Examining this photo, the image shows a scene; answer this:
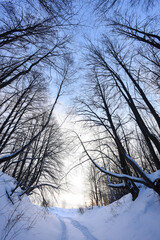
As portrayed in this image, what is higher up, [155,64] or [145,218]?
[155,64]

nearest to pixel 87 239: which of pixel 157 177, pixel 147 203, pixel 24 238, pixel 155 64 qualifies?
pixel 24 238

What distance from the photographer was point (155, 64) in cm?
584

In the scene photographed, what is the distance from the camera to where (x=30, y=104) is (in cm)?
437

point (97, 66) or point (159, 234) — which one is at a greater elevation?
point (97, 66)

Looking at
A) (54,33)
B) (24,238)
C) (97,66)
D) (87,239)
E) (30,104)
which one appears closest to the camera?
(54,33)

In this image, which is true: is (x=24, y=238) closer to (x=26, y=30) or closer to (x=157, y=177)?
(x=157, y=177)

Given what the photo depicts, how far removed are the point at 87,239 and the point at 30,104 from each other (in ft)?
24.8

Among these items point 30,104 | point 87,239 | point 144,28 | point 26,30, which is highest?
point 144,28

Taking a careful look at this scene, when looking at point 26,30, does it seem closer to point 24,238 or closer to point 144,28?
point 144,28

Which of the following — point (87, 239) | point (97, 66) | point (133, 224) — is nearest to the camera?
point (133, 224)

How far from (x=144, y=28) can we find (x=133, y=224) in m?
7.73

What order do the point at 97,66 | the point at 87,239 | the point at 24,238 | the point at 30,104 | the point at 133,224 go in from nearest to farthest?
the point at 24,238 < the point at 133,224 < the point at 30,104 < the point at 87,239 < the point at 97,66

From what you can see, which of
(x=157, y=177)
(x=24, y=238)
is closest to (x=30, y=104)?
(x=24, y=238)

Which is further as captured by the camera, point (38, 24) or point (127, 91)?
point (127, 91)
